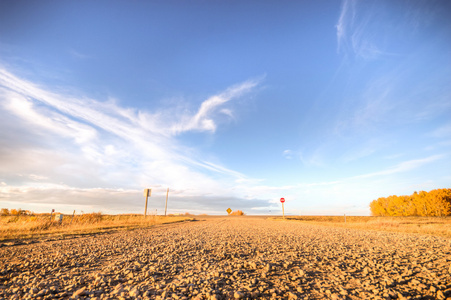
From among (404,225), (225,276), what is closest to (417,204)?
(404,225)

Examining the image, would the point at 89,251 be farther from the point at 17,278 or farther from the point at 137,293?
the point at 137,293

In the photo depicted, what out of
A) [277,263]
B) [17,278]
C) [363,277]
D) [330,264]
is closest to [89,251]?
[17,278]

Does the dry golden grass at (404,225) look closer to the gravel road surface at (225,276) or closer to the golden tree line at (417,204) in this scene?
the gravel road surface at (225,276)

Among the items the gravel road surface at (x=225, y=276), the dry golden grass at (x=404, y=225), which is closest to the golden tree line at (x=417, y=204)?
the dry golden grass at (x=404, y=225)

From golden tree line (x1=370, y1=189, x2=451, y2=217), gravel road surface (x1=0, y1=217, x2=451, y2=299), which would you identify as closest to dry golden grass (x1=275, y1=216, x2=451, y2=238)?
gravel road surface (x1=0, y1=217, x2=451, y2=299)

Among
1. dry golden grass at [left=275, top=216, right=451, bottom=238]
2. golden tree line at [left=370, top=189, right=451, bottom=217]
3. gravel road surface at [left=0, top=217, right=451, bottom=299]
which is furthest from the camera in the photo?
golden tree line at [left=370, top=189, right=451, bottom=217]

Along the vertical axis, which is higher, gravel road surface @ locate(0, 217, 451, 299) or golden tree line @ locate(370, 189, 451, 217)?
golden tree line @ locate(370, 189, 451, 217)

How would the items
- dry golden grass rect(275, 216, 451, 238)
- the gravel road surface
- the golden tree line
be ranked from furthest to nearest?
the golden tree line
dry golden grass rect(275, 216, 451, 238)
the gravel road surface

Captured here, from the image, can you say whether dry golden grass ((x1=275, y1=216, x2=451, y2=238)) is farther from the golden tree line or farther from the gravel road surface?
the golden tree line

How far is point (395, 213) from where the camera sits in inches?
2749

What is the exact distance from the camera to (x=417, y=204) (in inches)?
2511

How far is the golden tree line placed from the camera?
58.1 m

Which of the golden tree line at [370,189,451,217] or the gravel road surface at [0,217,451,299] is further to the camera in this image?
the golden tree line at [370,189,451,217]

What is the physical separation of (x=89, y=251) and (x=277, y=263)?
291 inches
